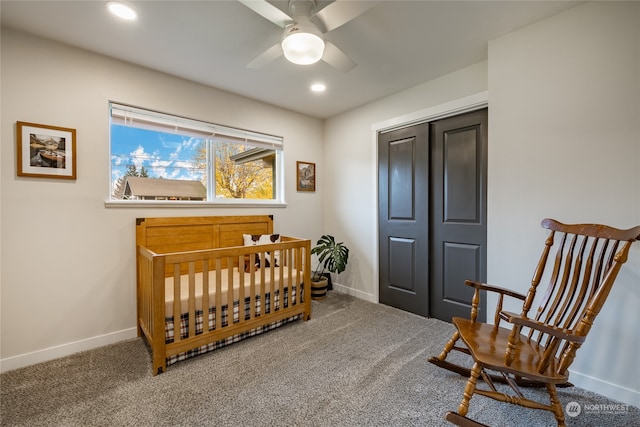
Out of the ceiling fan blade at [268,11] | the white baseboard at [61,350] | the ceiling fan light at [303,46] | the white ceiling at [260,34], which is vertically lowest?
the white baseboard at [61,350]

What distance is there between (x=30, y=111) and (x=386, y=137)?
3034mm

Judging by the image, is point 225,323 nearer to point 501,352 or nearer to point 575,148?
point 501,352

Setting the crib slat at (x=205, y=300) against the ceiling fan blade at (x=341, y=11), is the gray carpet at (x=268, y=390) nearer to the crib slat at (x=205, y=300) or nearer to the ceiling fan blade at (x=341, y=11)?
the crib slat at (x=205, y=300)

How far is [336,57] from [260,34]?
0.61 m

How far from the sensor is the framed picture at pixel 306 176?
141 inches

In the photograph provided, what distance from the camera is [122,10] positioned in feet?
5.63

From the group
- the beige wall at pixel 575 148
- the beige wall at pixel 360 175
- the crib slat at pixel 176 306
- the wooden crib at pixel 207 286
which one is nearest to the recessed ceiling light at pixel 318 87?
the beige wall at pixel 360 175

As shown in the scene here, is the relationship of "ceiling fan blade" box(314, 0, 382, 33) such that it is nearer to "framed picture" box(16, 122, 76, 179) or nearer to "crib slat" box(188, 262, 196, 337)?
"crib slat" box(188, 262, 196, 337)

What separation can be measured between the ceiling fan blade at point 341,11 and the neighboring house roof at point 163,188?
76.7 inches

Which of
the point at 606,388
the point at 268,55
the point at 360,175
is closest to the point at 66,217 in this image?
the point at 268,55

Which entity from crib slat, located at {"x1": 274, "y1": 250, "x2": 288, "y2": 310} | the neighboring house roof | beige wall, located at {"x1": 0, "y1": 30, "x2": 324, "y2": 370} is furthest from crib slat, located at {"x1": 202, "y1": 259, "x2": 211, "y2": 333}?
the neighboring house roof

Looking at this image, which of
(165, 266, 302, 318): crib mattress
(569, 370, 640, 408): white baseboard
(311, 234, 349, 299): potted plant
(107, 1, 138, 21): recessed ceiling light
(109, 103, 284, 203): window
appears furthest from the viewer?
(311, 234, 349, 299): potted plant

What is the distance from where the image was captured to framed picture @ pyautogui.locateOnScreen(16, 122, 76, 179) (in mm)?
1909

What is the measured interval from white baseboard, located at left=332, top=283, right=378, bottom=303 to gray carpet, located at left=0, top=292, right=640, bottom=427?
955mm
